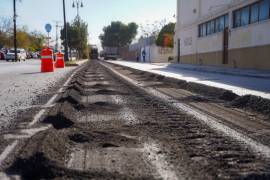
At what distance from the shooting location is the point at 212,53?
39.9 m

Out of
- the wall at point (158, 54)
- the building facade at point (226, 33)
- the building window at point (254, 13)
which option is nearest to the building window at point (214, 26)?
the building facade at point (226, 33)

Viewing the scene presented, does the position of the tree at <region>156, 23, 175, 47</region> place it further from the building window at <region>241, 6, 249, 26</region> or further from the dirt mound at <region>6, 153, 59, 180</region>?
the dirt mound at <region>6, 153, 59, 180</region>

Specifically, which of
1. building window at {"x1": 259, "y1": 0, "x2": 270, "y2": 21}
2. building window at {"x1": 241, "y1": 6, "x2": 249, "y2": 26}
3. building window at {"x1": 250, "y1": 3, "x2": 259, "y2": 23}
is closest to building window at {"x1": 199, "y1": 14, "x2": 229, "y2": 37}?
building window at {"x1": 241, "y1": 6, "x2": 249, "y2": 26}

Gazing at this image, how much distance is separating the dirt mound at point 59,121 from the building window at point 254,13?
23579 millimetres

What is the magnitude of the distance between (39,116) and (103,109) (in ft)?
4.72

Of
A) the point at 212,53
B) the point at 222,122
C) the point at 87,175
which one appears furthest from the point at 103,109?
the point at 212,53

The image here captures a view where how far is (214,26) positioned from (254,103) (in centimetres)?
3125

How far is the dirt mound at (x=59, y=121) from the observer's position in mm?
7047

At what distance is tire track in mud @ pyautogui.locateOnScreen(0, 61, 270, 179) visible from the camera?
419cm

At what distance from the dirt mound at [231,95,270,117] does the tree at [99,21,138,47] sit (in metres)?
137

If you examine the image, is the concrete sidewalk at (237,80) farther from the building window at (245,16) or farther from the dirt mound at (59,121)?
the building window at (245,16)

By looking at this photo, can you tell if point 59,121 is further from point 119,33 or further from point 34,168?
point 119,33

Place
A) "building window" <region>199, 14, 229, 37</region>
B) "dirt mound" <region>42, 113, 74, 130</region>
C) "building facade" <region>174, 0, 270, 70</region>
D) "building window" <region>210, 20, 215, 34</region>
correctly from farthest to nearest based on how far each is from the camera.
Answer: "building window" <region>210, 20, 215, 34</region> → "building window" <region>199, 14, 229, 37</region> → "building facade" <region>174, 0, 270, 70</region> → "dirt mound" <region>42, 113, 74, 130</region>

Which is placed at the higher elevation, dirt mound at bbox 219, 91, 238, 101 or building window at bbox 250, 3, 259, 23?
building window at bbox 250, 3, 259, 23
